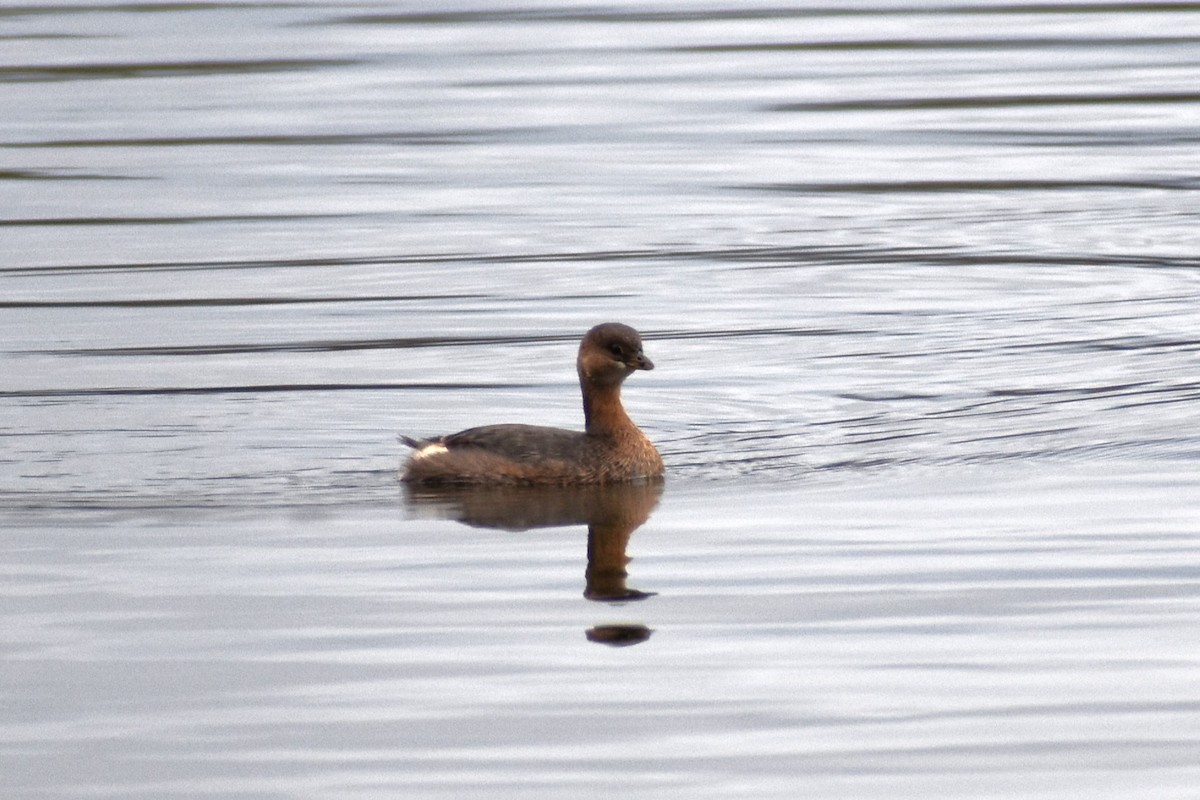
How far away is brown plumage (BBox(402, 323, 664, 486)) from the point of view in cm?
1227

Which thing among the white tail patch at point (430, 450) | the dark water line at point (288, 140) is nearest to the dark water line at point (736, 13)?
the dark water line at point (288, 140)

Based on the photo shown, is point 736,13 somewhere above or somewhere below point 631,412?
above

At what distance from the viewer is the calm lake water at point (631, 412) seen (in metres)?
8.20

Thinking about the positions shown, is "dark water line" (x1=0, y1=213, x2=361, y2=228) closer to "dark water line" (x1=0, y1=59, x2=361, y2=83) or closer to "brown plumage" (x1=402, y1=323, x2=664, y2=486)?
"dark water line" (x1=0, y1=59, x2=361, y2=83)

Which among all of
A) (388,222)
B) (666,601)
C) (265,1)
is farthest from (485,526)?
(265,1)

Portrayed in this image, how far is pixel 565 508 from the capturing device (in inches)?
473

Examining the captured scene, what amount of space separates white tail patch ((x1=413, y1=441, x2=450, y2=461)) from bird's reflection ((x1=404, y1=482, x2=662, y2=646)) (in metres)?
0.16

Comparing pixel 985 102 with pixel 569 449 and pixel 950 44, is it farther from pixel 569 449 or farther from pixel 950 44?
pixel 569 449

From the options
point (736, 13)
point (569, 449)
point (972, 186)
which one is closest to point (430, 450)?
point (569, 449)

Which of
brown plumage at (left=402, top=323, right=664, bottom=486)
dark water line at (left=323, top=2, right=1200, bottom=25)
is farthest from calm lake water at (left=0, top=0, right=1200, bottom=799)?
dark water line at (left=323, top=2, right=1200, bottom=25)

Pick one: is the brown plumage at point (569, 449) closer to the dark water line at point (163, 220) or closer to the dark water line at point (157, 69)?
the dark water line at point (163, 220)

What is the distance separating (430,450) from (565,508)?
0.80m

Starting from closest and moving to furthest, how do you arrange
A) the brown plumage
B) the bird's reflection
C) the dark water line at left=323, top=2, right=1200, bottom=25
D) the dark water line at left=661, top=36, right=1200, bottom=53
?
the bird's reflection < the brown plumage < the dark water line at left=661, top=36, right=1200, bottom=53 < the dark water line at left=323, top=2, right=1200, bottom=25

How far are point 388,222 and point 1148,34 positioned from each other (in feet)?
46.1
